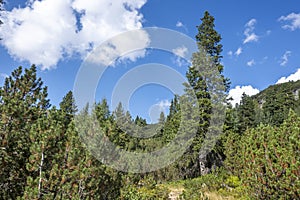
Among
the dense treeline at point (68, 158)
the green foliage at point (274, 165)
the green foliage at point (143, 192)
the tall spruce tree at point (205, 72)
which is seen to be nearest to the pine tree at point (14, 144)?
the dense treeline at point (68, 158)

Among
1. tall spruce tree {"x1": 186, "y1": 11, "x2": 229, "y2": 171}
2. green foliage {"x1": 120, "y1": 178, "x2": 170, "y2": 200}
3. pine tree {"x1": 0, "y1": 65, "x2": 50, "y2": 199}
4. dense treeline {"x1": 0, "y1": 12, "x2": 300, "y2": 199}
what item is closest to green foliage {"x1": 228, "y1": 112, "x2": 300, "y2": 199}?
dense treeline {"x1": 0, "y1": 12, "x2": 300, "y2": 199}

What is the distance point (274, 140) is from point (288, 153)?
2.59ft

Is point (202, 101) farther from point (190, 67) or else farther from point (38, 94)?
point (38, 94)

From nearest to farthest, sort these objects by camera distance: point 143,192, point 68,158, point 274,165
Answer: point 68,158, point 274,165, point 143,192

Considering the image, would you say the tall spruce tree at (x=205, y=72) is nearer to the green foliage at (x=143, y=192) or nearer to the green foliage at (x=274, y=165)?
the green foliage at (x=143, y=192)

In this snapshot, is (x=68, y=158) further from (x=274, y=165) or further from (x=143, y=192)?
(x=274, y=165)

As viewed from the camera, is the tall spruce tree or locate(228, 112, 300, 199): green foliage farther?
the tall spruce tree

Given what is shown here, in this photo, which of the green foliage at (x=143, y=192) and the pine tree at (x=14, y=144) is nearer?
the pine tree at (x=14, y=144)

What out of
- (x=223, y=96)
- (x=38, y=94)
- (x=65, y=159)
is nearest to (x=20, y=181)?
(x=65, y=159)

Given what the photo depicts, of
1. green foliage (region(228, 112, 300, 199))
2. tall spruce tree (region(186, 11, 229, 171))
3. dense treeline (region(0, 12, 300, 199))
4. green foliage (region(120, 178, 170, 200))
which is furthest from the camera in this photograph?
tall spruce tree (region(186, 11, 229, 171))

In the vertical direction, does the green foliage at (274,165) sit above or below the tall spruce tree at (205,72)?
below

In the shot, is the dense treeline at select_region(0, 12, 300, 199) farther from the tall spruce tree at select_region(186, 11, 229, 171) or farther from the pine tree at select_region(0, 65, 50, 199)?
the tall spruce tree at select_region(186, 11, 229, 171)

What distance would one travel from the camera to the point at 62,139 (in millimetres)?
6699

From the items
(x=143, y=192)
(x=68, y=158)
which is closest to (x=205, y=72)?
(x=143, y=192)
